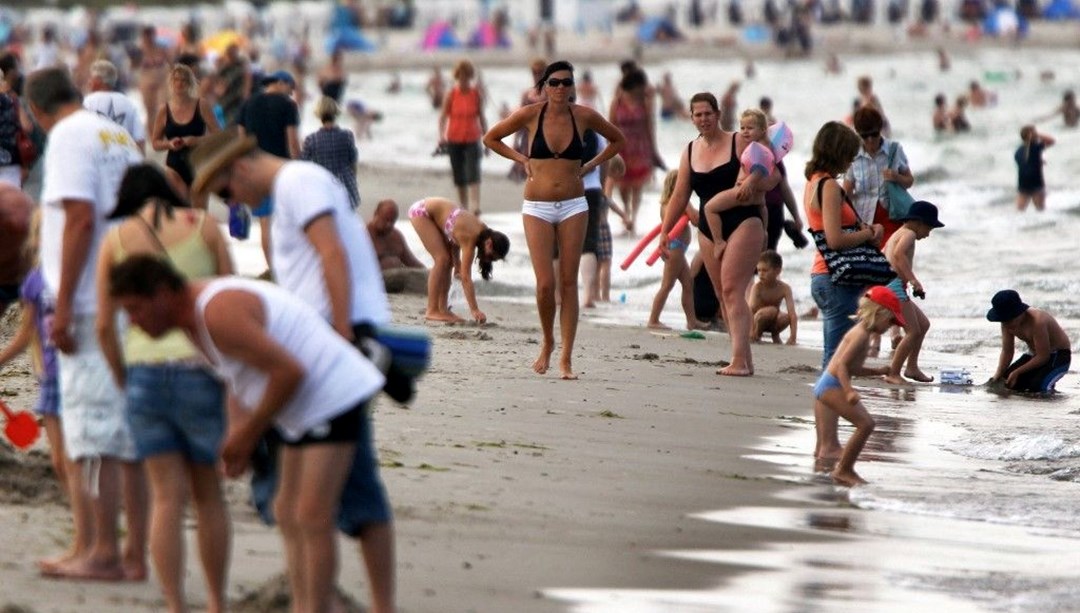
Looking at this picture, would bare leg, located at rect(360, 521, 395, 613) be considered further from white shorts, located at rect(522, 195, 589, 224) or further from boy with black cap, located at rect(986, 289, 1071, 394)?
boy with black cap, located at rect(986, 289, 1071, 394)

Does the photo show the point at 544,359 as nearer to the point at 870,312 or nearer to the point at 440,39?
the point at 870,312

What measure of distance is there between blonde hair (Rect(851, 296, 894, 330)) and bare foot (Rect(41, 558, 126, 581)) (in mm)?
3744

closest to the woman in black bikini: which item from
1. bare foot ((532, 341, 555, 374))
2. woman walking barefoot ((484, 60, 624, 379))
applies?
woman walking barefoot ((484, 60, 624, 379))

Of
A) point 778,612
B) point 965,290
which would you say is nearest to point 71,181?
point 778,612

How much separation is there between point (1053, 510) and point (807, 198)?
79.3 inches

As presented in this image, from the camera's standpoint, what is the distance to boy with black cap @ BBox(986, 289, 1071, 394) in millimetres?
11172

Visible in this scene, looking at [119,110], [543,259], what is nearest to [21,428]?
[119,110]

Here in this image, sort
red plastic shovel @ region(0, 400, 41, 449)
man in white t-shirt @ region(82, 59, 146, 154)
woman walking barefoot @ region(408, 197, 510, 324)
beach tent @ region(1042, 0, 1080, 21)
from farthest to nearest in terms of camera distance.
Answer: beach tent @ region(1042, 0, 1080, 21) < woman walking barefoot @ region(408, 197, 510, 324) < man in white t-shirt @ region(82, 59, 146, 154) < red plastic shovel @ region(0, 400, 41, 449)

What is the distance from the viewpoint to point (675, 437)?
28.5ft

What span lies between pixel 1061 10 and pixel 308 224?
81.9m

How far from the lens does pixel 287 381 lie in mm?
4402

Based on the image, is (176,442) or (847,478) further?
(847,478)

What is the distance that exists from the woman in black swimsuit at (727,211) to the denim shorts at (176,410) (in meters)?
5.82

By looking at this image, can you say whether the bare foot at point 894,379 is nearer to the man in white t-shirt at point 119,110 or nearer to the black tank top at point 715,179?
the black tank top at point 715,179
